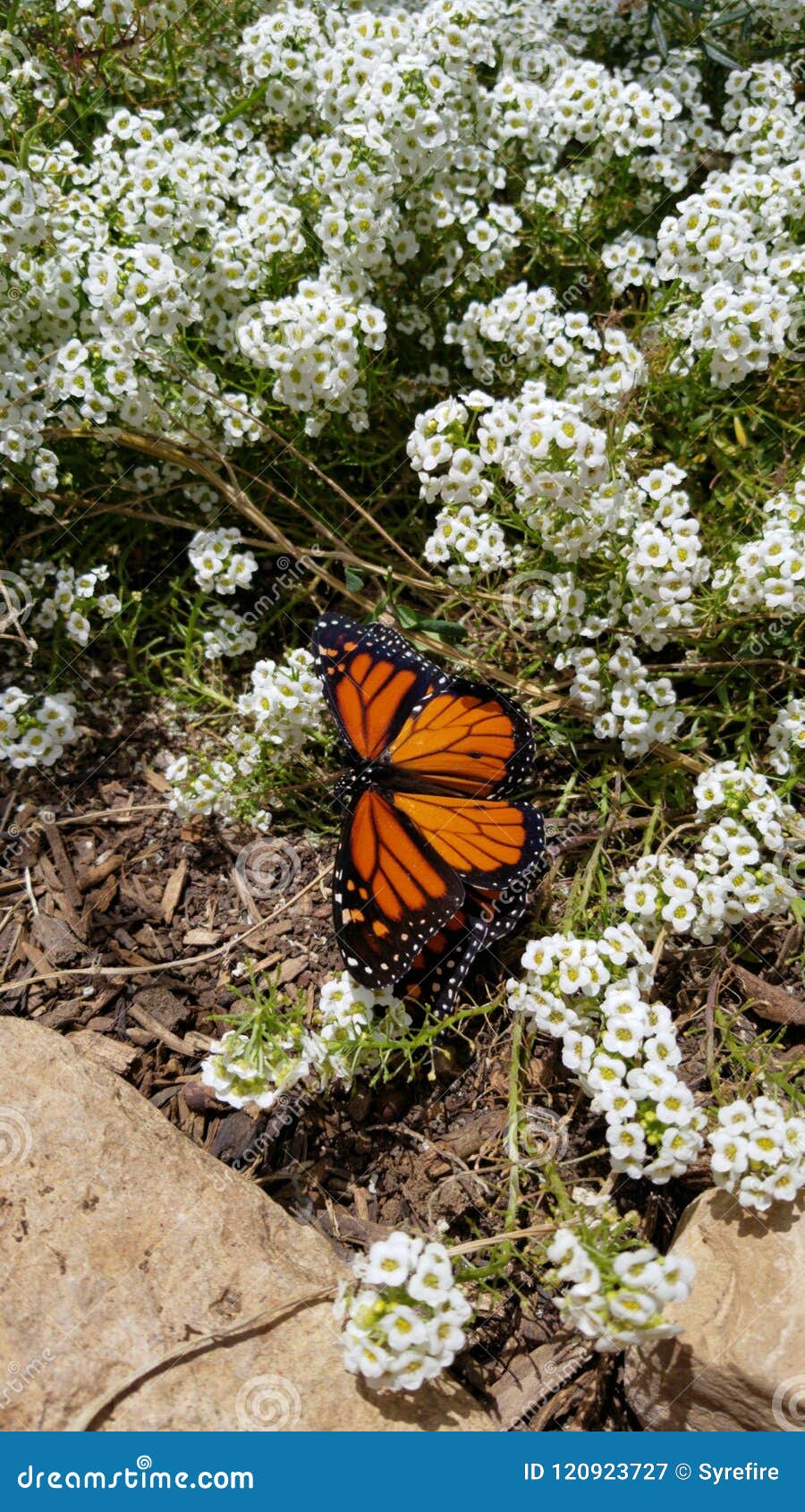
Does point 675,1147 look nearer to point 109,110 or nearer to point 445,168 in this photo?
point 445,168

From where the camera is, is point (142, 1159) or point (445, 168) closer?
point (142, 1159)

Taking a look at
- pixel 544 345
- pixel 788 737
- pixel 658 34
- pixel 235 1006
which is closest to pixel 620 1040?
pixel 788 737

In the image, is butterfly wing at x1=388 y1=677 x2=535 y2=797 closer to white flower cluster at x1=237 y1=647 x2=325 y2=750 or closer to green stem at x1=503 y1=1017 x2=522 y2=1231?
white flower cluster at x1=237 y1=647 x2=325 y2=750

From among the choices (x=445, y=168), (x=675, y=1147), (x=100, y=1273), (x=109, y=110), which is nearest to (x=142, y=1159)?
(x=100, y=1273)

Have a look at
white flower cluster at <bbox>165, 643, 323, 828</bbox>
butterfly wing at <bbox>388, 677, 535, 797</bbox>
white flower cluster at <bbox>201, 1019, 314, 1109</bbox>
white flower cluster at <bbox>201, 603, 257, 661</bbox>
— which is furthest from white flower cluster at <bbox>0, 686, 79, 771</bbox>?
white flower cluster at <bbox>201, 1019, 314, 1109</bbox>

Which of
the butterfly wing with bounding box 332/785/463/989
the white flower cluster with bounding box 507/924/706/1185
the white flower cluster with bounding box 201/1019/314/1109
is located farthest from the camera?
the butterfly wing with bounding box 332/785/463/989

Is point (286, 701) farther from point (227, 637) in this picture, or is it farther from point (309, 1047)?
point (309, 1047)

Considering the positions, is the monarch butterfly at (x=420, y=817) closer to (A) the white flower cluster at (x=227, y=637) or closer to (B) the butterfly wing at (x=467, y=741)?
(B) the butterfly wing at (x=467, y=741)
